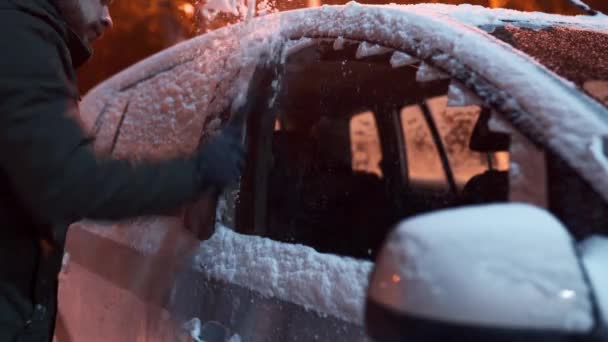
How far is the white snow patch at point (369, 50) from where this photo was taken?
175cm

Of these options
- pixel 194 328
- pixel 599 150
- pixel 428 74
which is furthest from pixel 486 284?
pixel 194 328

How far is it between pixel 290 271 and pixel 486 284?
0.84 meters

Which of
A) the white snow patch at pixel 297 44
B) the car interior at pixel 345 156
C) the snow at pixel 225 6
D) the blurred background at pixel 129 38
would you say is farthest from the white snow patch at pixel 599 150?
the blurred background at pixel 129 38

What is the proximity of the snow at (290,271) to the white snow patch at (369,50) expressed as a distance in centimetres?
56

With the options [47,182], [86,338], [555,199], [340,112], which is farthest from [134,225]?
[555,199]

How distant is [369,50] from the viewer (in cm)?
179

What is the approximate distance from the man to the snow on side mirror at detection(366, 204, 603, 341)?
0.61 meters

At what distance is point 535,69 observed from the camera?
1.42 metres

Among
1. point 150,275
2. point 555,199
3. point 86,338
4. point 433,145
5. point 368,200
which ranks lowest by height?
point 86,338

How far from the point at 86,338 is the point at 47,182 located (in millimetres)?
1397

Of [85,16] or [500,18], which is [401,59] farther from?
[85,16]

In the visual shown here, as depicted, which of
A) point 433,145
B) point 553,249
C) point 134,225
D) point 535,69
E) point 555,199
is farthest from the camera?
point 134,225

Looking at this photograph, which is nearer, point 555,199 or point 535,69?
point 555,199

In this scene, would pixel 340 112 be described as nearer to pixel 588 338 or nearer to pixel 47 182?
pixel 47 182
